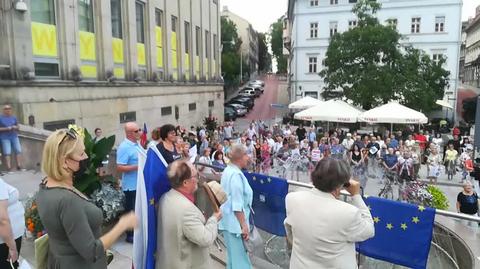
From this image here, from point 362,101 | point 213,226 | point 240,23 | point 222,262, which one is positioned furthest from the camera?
point 240,23

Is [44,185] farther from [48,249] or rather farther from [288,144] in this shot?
[288,144]

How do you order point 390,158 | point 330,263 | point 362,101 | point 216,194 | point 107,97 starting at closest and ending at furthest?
point 330,263 → point 216,194 → point 390,158 → point 107,97 → point 362,101

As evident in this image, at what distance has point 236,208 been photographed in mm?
4047

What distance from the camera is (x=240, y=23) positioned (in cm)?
10519

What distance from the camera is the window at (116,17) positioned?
65.0 ft

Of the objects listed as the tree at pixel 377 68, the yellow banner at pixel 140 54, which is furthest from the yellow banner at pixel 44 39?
the tree at pixel 377 68

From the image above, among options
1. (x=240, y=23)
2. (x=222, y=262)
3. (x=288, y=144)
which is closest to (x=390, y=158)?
(x=288, y=144)

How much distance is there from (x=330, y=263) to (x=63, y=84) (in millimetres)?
14674

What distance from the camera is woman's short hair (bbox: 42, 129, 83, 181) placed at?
2.54 metres

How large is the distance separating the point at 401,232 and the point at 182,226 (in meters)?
A: 2.67

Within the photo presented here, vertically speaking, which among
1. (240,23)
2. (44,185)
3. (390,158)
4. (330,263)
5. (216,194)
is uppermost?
(240,23)

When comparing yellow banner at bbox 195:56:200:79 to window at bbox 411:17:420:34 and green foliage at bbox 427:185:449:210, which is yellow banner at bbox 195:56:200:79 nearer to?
green foliage at bbox 427:185:449:210

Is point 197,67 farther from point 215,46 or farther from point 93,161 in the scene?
point 93,161

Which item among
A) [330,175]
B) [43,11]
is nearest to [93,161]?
[330,175]
